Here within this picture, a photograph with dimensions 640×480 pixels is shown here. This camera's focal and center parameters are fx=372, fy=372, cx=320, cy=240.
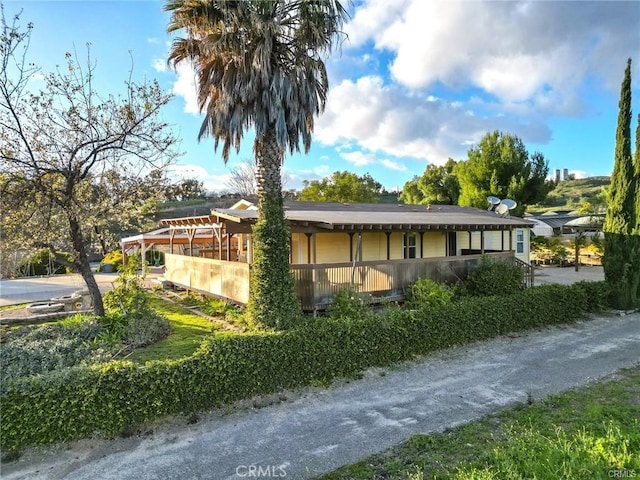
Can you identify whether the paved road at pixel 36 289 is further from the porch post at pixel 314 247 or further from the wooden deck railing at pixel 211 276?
the porch post at pixel 314 247

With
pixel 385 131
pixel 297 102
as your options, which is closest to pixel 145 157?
pixel 297 102

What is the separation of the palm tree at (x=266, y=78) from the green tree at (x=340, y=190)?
25.9 meters

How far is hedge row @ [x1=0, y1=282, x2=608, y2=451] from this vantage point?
513 cm

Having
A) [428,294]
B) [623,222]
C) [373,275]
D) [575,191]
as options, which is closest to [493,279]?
[428,294]

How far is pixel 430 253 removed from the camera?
16781 millimetres

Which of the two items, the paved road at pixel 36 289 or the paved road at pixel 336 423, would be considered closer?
the paved road at pixel 336 423

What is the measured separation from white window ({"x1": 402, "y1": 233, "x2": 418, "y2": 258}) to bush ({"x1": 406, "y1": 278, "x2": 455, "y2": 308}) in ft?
15.4

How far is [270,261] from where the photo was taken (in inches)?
321

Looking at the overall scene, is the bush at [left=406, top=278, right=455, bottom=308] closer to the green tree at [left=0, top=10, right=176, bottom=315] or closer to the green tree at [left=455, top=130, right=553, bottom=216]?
A: the green tree at [left=0, top=10, right=176, bottom=315]

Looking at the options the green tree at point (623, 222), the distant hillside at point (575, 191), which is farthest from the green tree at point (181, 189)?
the distant hillside at point (575, 191)

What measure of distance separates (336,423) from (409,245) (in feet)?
37.3

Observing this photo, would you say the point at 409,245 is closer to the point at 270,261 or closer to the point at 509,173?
the point at 270,261

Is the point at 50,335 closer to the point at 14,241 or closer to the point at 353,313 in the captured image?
the point at 14,241

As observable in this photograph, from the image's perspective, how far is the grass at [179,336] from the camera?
795 cm
